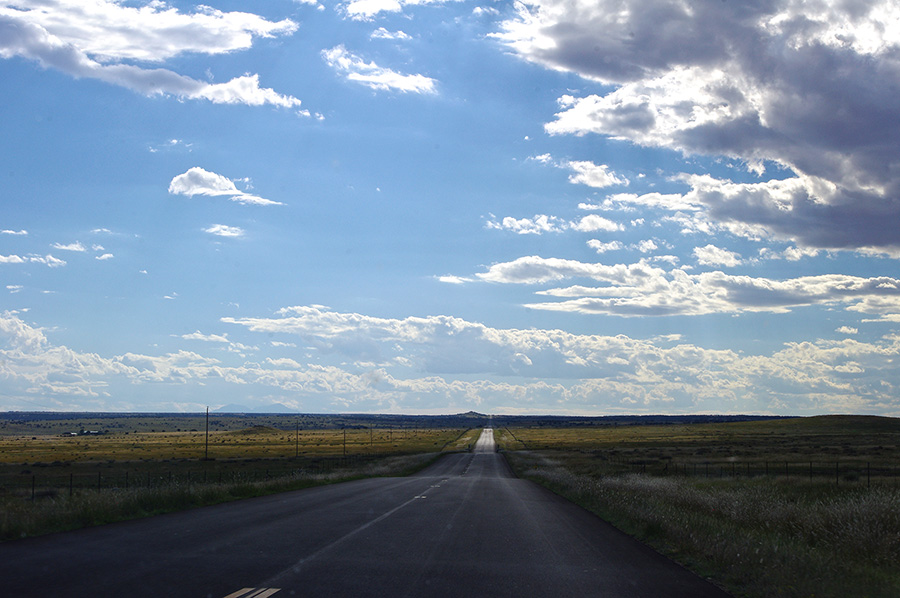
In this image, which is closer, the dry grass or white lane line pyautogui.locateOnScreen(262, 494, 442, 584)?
white lane line pyautogui.locateOnScreen(262, 494, 442, 584)

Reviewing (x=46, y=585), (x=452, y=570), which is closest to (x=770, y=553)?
(x=452, y=570)

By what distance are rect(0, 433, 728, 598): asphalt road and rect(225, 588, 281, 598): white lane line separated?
26 millimetres

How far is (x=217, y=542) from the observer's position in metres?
14.2

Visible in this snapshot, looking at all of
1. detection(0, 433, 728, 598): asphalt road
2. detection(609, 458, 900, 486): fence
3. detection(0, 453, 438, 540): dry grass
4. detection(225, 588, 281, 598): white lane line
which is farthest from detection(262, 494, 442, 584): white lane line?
detection(609, 458, 900, 486): fence

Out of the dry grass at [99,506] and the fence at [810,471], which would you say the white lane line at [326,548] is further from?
the fence at [810,471]

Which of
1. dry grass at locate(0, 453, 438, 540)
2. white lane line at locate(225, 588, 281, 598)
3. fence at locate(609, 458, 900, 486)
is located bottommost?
fence at locate(609, 458, 900, 486)

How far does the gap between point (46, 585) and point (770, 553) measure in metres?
11.7

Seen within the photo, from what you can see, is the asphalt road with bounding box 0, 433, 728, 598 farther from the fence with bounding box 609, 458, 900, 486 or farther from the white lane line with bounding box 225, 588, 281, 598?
the fence with bounding box 609, 458, 900, 486

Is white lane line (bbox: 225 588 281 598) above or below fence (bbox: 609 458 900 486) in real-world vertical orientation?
above

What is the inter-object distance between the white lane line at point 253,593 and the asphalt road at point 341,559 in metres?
0.03

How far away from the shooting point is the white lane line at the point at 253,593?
8.88 m

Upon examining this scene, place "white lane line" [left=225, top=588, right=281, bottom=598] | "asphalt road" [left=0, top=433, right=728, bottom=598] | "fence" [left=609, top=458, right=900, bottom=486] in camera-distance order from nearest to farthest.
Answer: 1. "white lane line" [left=225, top=588, right=281, bottom=598]
2. "asphalt road" [left=0, top=433, right=728, bottom=598]
3. "fence" [left=609, top=458, right=900, bottom=486]

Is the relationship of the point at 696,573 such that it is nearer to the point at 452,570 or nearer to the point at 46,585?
the point at 452,570

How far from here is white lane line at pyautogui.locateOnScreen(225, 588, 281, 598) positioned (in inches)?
349
